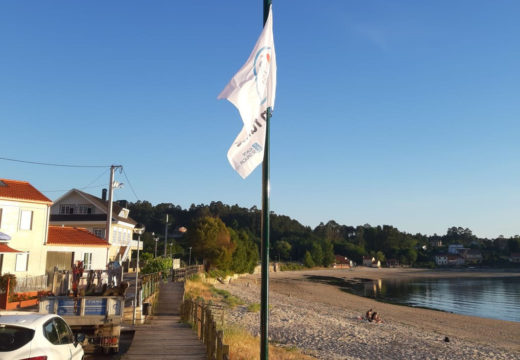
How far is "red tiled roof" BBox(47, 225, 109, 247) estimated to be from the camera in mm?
32188

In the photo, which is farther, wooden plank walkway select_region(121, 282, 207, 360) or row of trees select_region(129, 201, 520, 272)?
row of trees select_region(129, 201, 520, 272)

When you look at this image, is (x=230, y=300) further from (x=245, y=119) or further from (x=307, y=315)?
(x=245, y=119)

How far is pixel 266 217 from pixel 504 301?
67807 millimetres

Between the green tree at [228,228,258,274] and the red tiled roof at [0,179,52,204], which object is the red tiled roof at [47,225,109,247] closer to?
the red tiled roof at [0,179,52,204]

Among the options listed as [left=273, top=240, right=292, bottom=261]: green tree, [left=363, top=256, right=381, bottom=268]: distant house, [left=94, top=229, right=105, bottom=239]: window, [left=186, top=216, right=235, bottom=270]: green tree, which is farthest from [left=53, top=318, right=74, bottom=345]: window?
[left=363, top=256, right=381, bottom=268]: distant house

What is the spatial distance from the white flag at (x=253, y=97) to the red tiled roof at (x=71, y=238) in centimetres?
2876

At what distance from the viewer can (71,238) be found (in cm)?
3353

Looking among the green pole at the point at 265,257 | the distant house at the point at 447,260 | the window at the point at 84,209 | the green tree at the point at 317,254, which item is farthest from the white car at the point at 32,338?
the distant house at the point at 447,260

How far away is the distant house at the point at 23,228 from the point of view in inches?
1055

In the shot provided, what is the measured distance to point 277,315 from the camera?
3506 centimetres

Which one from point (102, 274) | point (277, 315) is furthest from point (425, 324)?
point (102, 274)


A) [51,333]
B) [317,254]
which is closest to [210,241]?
[51,333]

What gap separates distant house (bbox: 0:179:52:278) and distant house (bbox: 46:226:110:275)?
2.36 meters

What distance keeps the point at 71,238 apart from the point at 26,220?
561 cm
